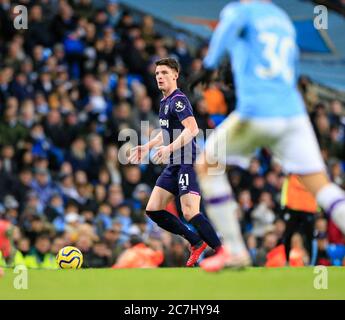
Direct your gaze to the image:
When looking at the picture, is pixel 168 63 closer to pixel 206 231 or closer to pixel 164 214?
pixel 164 214

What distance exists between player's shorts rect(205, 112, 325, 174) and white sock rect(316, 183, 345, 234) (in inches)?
7.3

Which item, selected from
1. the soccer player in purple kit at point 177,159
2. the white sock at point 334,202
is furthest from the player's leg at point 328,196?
the soccer player in purple kit at point 177,159

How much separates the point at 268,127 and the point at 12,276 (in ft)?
11.7

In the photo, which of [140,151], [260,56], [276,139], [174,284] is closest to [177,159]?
[140,151]

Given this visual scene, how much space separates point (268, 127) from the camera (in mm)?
7375

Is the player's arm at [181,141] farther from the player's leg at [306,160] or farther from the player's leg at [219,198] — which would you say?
the player's leg at [306,160]

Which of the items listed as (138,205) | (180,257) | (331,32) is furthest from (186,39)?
(180,257)

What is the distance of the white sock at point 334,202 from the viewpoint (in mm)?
7426

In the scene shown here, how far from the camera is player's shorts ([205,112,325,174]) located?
740 cm

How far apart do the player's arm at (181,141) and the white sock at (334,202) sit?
78.2 inches

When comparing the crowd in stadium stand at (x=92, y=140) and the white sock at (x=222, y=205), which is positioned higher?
the crowd in stadium stand at (x=92, y=140)

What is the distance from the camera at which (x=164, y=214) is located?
10.3 metres

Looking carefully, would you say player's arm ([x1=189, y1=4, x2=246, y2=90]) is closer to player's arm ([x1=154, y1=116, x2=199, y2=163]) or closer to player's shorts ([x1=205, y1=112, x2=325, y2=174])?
player's shorts ([x1=205, y1=112, x2=325, y2=174])

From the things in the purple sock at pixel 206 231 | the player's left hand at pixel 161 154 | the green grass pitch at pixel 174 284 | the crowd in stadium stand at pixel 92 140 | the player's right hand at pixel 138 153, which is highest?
the crowd in stadium stand at pixel 92 140
